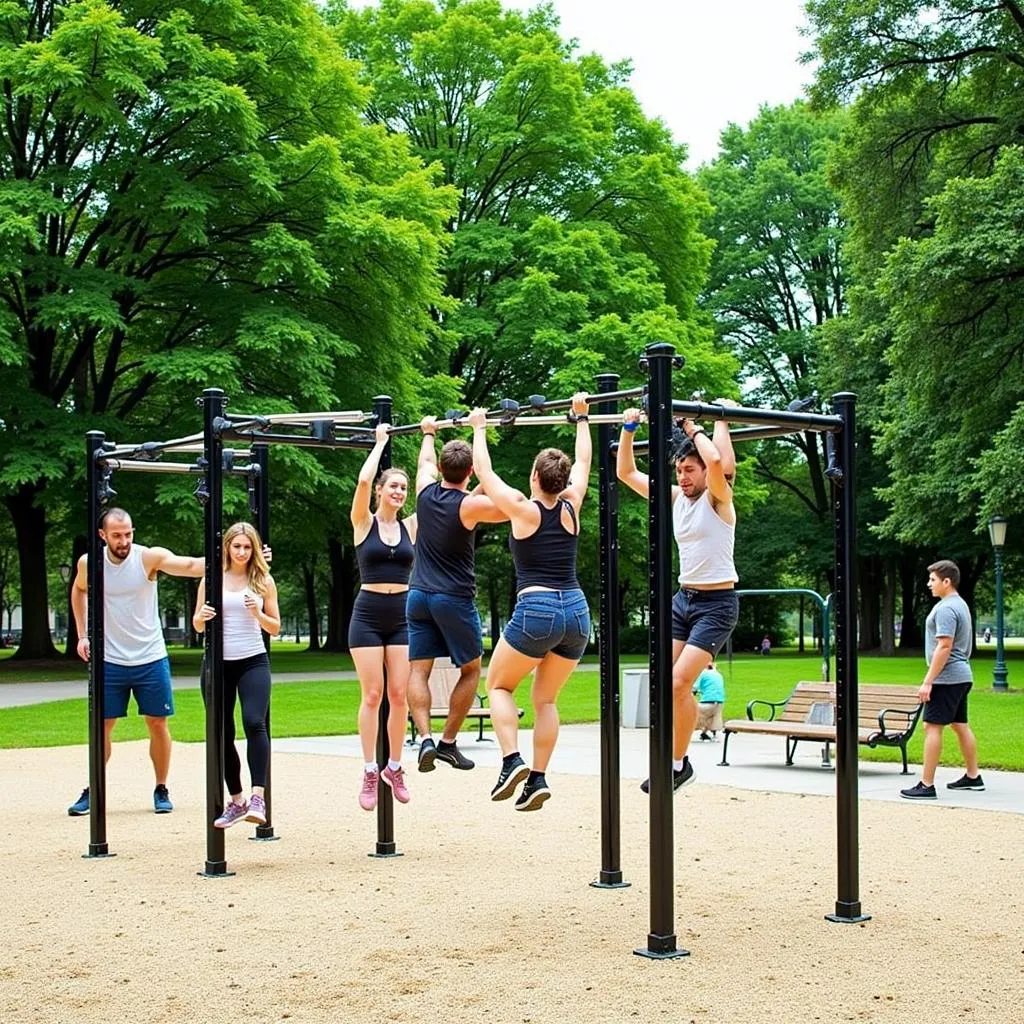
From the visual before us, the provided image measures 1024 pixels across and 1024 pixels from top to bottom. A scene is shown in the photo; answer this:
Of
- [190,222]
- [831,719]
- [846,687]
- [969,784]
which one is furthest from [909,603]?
[846,687]

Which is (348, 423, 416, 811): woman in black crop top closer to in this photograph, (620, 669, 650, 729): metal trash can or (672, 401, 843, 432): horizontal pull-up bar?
(672, 401, 843, 432): horizontal pull-up bar

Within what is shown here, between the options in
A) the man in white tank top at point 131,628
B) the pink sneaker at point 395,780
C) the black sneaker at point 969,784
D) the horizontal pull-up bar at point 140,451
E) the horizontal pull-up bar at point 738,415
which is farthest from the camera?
the black sneaker at point 969,784

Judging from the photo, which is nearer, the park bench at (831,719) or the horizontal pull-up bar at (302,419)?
the horizontal pull-up bar at (302,419)

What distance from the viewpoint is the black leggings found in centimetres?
977

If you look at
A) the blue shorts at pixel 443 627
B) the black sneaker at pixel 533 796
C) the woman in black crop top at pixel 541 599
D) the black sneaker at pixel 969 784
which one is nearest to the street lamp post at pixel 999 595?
the black sneaker at pixel 969 784

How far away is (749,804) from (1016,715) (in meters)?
10.2

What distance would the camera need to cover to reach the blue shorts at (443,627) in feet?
26.5

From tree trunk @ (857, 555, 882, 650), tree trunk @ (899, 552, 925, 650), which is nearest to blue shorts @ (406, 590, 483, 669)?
tree trunk @ (857, 555, 882, 650)

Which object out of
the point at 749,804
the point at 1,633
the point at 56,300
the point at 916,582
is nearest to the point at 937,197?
the point at 56,300

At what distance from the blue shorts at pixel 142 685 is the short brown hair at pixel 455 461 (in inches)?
151

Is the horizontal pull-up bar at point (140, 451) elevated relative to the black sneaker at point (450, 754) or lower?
elevated

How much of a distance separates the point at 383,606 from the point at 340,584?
36.2 meters

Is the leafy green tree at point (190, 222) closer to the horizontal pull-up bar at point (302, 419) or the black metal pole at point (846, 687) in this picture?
the horizontal pull-up bar at point (302, 419)

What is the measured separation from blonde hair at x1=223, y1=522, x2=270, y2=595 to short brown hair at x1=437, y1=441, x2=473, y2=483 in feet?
7.62
